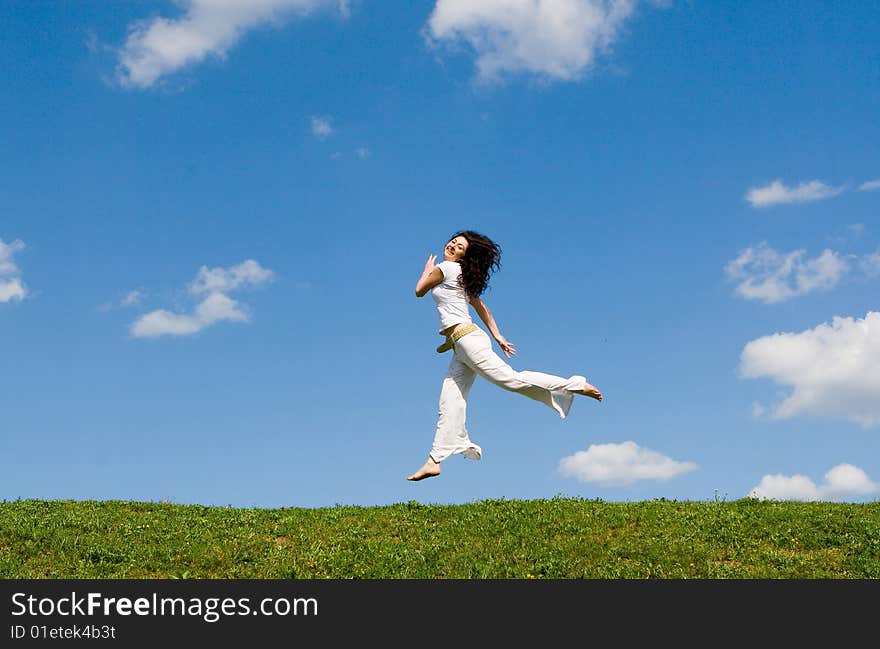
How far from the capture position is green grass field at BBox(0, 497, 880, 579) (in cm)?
1202

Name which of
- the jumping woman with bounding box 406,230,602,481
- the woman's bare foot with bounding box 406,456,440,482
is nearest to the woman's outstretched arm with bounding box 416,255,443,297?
the jumping woman with bounding box 406,230,602,481

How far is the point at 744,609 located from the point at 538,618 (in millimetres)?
2353

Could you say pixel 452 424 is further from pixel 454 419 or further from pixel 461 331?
pixel 461 331

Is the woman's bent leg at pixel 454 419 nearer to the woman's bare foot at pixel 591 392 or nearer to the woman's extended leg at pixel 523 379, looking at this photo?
the woman's extended leg at pixel 523 379

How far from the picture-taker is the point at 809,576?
39.2 ft

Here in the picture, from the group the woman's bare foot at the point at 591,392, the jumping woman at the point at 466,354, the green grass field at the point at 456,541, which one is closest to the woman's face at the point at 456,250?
the jumping woman at the point at 466,354

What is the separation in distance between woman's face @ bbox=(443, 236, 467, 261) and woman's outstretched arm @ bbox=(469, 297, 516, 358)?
764 mm

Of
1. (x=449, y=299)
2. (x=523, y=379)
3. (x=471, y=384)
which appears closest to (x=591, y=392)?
(x=523, y=379)

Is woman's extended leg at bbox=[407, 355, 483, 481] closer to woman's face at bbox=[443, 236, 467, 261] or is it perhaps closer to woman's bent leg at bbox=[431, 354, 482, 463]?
woman's bent leg at bbox=[431, 354, 482, 463]

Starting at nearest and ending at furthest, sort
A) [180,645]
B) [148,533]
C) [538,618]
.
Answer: [180,645] → [538,618] → [148,533]

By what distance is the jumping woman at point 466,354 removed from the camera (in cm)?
1425

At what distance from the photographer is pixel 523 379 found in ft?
46.8

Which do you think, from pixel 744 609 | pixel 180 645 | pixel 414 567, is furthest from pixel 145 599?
pixel 744 609

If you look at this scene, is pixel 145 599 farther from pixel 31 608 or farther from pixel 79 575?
pixel 79 575
